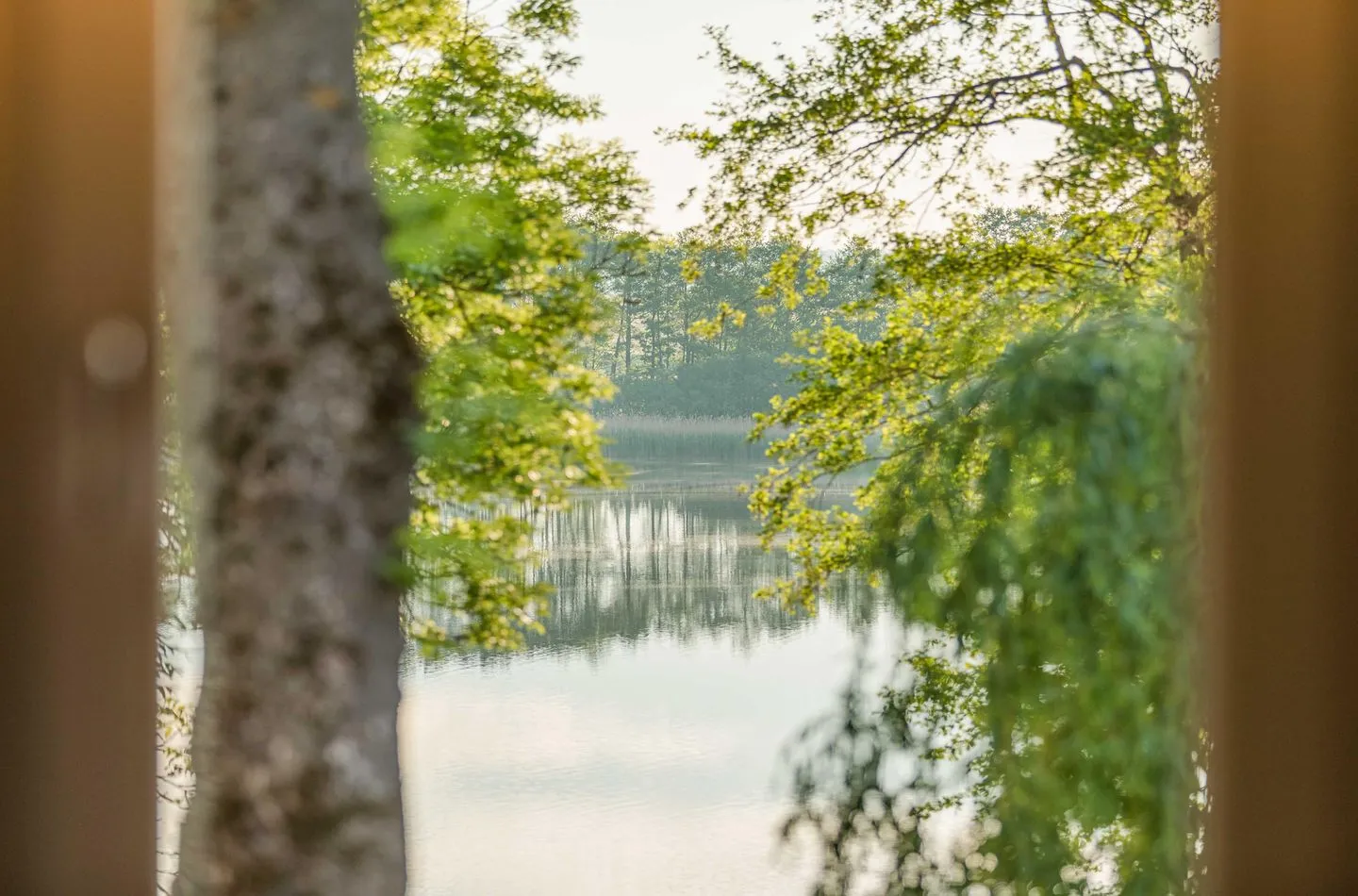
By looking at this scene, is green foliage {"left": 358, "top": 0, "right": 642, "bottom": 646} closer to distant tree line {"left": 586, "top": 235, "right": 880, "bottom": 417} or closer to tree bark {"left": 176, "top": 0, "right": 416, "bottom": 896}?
distant tree line {"left": 586, "top": 235, "right": 880, "bottom": 417}

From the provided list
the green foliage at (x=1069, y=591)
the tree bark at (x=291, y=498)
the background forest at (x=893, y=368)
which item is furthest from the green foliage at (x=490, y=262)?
the green foliage at (x=1069, y=591)

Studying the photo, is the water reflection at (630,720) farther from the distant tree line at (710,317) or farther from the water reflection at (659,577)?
the distant tree line at (710,317)

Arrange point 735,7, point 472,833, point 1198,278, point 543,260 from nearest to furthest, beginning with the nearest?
point 1198,278 < point 543,260 < point 735,7 < point 472,833

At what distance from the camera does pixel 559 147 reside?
95.4 inches

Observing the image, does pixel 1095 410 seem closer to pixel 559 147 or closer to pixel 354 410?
pixel 354 410

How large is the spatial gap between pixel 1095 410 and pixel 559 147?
121cm
